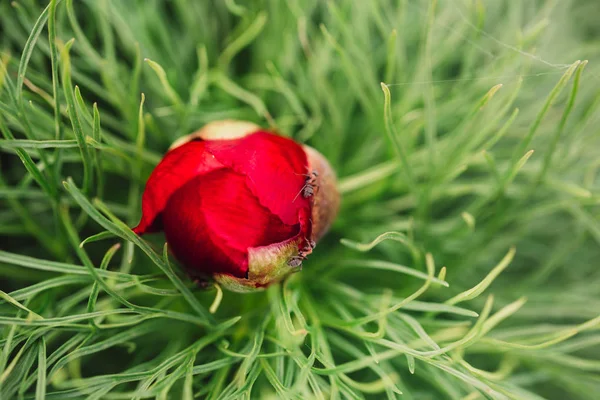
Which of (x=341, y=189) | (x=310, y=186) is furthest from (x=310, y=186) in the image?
(x=341, y=189)

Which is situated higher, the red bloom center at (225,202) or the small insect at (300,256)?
the red bloom center at (225,202)

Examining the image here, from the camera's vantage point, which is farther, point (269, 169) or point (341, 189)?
point (341, 189)

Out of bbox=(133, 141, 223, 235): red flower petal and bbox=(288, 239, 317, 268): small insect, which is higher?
bbox=(133, 141, 223, 235): red flower petal

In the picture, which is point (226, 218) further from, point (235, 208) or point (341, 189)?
point (341, 189)

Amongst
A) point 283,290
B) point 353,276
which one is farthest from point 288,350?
point 353,276

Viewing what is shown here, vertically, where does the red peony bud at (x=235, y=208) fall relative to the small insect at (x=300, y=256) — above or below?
above

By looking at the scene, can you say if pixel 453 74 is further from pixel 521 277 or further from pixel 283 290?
pixel 283 290
